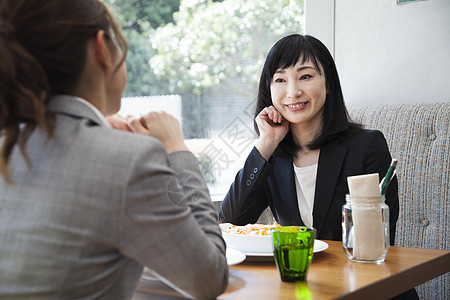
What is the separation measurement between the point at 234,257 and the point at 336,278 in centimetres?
25

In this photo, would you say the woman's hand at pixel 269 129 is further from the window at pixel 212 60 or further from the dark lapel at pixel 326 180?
the window at pixel 212 60

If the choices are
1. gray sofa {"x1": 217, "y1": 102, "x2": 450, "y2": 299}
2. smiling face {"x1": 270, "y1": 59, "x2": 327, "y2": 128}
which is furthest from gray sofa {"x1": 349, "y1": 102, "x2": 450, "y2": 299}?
smiling face {"x1": 270, "y1": 59, "x2": 327, "y2": 128}

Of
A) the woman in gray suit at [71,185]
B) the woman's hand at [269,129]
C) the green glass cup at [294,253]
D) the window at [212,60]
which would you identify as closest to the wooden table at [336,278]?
the green glass cup at [294,253]

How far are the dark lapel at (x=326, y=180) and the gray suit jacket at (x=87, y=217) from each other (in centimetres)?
101

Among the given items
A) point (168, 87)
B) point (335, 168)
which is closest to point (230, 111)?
point (168, 87)

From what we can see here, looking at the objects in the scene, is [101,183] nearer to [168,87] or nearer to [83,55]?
[83,55]

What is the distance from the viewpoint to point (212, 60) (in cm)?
320

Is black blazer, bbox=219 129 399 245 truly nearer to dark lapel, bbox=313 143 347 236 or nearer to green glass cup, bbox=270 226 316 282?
dark lapel, bbox=313 143 347 236

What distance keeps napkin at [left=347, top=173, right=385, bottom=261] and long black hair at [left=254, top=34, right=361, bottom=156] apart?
667mm

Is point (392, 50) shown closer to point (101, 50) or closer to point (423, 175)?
point (423, 175)

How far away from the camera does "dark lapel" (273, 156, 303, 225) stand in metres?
1.85

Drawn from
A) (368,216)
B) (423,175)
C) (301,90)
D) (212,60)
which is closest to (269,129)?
(301,90)

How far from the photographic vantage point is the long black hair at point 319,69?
190 cm

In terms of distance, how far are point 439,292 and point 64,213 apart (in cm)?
171
